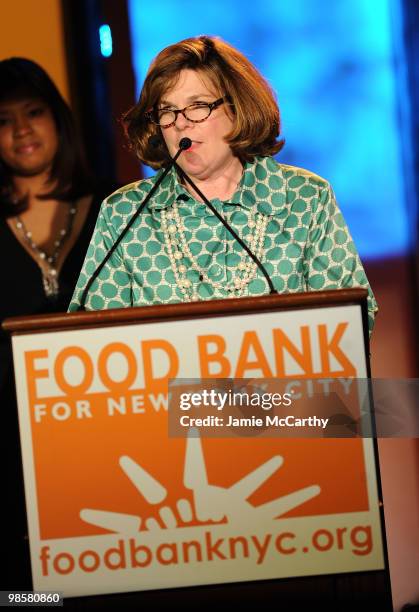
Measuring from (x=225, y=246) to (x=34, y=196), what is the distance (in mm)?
958

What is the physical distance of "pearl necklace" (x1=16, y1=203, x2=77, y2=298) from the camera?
265 centimetres

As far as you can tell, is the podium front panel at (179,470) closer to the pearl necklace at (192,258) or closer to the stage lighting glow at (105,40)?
the pearl necklace at (192,258)

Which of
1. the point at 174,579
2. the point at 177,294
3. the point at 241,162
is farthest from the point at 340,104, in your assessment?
the point at 174,579

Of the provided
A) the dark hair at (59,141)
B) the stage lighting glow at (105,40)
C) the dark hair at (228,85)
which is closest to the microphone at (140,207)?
the dark hair at (228,85)

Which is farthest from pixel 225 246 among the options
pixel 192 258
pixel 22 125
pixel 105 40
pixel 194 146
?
pixel 105 40

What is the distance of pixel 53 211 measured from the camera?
2754 millimetres

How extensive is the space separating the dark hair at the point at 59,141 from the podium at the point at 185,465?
1196 millimetres

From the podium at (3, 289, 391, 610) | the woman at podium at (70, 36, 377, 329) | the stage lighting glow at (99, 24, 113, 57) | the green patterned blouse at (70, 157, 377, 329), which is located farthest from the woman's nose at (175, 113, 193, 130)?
the stage lighting glow at (99, 24, 113, 57)

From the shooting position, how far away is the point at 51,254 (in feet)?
8.90

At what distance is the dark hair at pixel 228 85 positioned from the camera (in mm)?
1949

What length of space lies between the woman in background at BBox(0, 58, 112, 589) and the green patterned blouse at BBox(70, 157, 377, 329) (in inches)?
27.5

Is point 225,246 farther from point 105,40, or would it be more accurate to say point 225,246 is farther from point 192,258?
point 105,40

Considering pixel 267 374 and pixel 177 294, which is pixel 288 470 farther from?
pixel 177 294

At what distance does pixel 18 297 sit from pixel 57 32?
1.00 m
